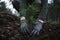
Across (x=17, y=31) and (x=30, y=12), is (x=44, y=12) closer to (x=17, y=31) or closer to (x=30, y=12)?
(x=30, y=12)

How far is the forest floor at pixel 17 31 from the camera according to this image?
10.1ft

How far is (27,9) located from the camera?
12.0ft

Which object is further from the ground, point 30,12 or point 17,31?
point 30,12

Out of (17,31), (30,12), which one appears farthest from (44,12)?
(17,31)

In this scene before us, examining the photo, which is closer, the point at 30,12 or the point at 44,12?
the point at 44,12

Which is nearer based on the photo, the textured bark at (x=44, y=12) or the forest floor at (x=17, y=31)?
the forest floor at (x=17, y=31)

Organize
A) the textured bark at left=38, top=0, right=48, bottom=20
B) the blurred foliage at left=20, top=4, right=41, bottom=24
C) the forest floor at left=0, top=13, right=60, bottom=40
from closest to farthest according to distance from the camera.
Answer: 1. the forest floor at left=0, top=13, right=60, bottom=40
2. the textured bark at left=38, top=0, right=48, bottom=20
3. the blurred foliage at left=20, top=4, right=41, bottom=24

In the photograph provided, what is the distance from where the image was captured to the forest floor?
10.1 ft

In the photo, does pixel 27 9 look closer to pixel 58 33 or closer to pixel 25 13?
pixel 25 13

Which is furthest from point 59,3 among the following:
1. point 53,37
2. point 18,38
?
point 18,38

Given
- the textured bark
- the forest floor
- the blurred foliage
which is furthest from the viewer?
the blurred foliage

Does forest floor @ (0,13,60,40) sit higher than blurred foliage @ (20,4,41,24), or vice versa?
blurred foliage @ (20,4,41,24)

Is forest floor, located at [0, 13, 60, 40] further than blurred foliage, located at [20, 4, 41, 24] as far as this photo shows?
No

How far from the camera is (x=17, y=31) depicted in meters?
3.28
